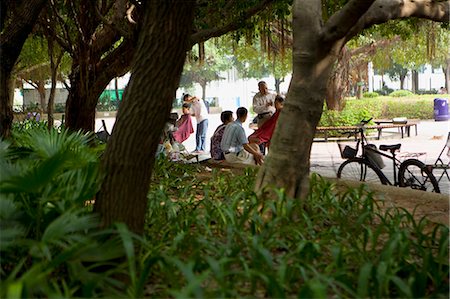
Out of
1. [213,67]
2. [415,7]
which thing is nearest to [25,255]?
[415,7]

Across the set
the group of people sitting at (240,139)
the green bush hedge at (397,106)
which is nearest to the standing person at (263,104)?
the group of people sitting at (240,139)

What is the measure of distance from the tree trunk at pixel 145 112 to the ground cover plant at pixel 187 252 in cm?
15

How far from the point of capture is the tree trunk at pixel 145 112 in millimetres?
4543

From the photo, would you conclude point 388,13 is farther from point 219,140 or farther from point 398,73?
point 398,73

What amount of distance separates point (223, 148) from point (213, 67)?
210ft

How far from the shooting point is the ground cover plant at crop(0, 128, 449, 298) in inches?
146

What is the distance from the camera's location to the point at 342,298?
3756 millimetres

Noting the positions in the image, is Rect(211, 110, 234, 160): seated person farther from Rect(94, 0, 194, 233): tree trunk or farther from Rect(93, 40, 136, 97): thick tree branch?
Rect(94, 0, 194, 233): tree trunk

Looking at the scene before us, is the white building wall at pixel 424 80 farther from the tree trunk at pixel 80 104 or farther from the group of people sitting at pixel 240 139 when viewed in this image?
the group of people sitting at pixel 240 139

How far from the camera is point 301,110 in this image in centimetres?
677

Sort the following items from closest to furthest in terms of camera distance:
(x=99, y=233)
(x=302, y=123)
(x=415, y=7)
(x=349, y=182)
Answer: (x=99, y=233)
(x=302, y=123)
(x=415, y=7)
(x=349, y=182)

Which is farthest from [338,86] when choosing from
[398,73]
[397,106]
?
[398,73]

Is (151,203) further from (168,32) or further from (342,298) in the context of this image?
(342,298)

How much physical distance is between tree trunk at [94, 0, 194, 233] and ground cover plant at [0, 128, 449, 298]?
0.15 meters
